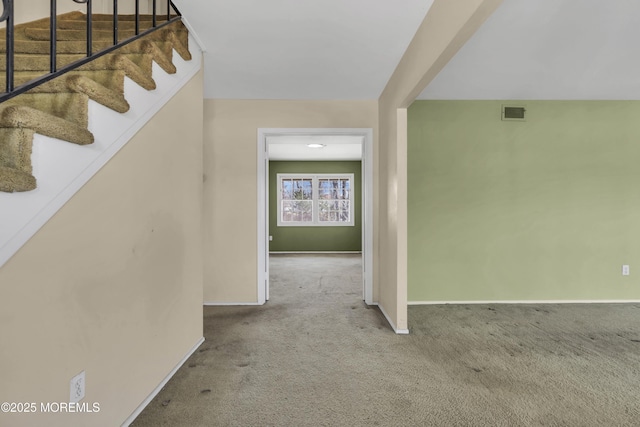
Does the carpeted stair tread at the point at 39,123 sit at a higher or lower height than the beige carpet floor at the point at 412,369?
higher

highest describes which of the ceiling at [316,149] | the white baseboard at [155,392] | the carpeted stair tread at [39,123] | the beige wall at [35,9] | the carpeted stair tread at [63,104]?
the beige wall at [35,9]

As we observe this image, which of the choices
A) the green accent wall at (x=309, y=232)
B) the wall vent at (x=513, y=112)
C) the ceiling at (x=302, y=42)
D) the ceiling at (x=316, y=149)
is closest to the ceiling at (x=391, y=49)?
the ceiling at (x=302, y=42)

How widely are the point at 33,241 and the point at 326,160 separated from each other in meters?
7.05

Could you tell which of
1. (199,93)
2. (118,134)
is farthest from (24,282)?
(199,93)

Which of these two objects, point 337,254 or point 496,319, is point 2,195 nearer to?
point 496,319

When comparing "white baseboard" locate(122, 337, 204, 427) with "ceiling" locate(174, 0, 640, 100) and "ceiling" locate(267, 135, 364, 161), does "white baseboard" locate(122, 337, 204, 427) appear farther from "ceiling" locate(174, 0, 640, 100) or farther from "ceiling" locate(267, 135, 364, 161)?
"ceiling" locate(267, 135, 364, 161)

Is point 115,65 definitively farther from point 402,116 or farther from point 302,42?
point 402,116

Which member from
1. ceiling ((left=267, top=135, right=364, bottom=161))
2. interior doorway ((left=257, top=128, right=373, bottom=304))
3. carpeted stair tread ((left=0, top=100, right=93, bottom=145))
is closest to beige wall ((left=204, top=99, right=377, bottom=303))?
interior doorway ((left=257, top=128, right=373, bottom=304))

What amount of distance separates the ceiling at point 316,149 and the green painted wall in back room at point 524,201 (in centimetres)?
196

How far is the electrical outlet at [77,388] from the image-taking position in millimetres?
1230

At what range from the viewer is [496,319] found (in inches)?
121

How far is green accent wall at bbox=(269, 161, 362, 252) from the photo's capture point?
25.9 ft

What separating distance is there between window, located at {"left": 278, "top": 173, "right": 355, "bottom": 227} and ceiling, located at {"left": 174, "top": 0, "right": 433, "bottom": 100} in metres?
4.61

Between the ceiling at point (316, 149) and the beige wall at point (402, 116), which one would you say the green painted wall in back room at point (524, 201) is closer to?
the beige wall at point (402, 116)
